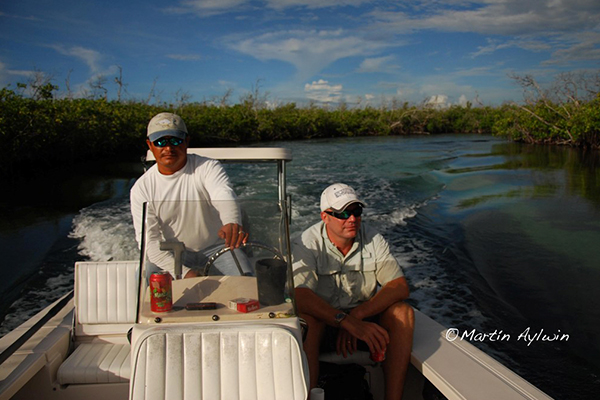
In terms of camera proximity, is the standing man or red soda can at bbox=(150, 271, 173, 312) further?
the standing man

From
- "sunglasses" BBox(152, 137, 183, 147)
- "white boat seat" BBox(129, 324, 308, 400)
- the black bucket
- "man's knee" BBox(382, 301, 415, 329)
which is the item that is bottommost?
"man's knee" BBox(382, 301, 415, 329)

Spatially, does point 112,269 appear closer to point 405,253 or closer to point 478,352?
point 478,352

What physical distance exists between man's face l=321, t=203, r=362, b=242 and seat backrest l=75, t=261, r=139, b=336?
1.24 m

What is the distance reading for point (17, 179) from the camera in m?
11.9

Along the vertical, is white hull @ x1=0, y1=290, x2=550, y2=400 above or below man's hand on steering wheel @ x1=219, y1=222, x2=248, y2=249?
below

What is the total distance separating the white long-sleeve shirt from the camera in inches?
84.9

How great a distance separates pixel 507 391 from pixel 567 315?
3.07m

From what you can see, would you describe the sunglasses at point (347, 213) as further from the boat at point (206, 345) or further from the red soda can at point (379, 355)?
the red soda can at point (379, 355)

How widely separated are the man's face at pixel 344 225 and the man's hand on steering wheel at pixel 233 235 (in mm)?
643

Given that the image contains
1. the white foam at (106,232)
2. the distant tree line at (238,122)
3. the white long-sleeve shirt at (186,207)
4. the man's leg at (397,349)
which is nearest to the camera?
the white long-sleeve shirt at (186,207)

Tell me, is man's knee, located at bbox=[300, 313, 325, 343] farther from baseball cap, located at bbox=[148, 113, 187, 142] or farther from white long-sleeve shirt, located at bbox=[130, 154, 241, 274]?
baseball cap, located at bbox=[148, 113, 187, 142]

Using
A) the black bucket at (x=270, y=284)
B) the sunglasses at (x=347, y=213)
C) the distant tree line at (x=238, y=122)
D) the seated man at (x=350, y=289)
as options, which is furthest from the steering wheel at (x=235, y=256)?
the distant tree line at (x=238, y=122)

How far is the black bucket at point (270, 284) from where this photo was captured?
1.91 metres

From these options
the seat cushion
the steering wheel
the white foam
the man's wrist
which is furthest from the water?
the steering wheel
